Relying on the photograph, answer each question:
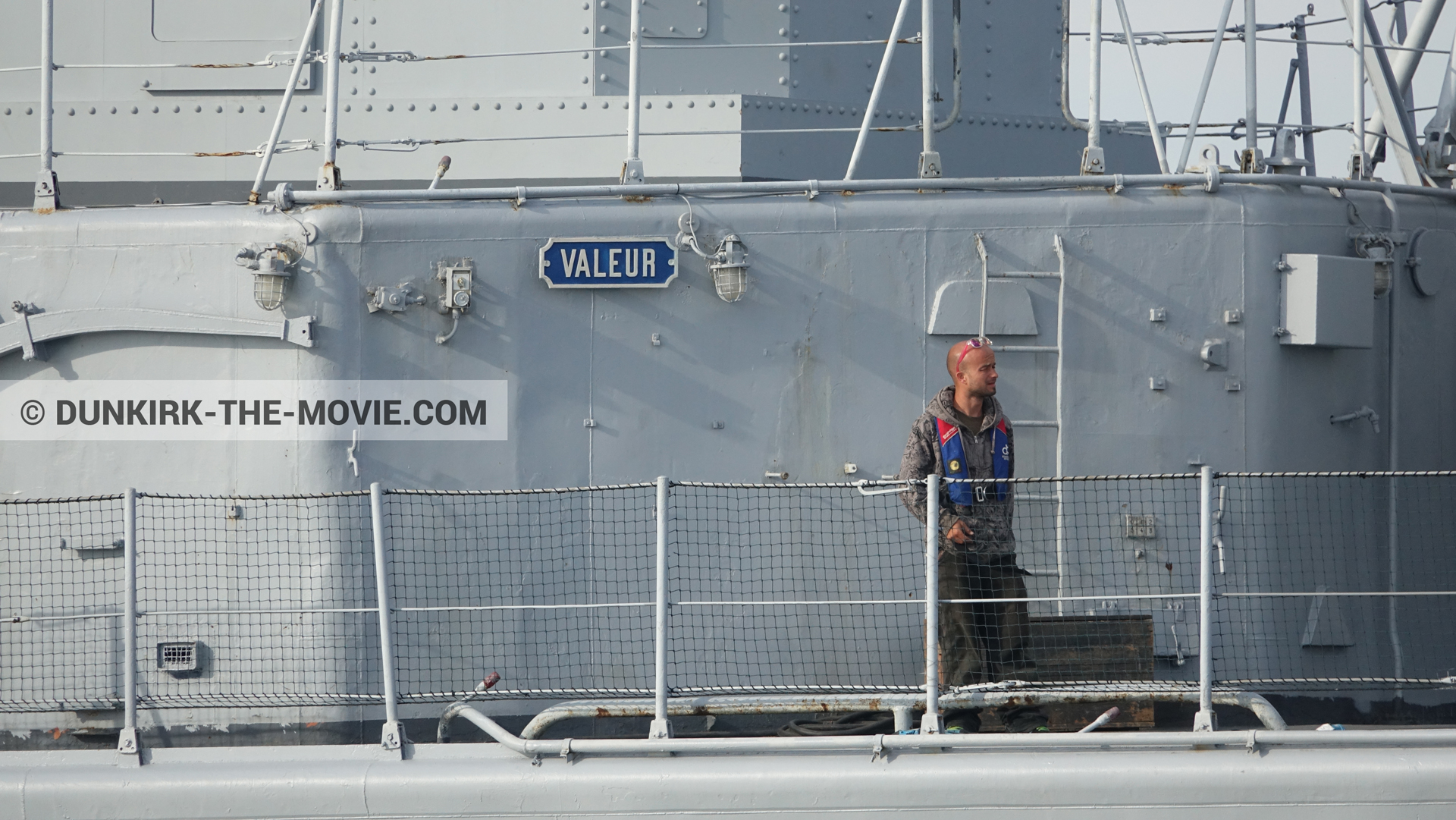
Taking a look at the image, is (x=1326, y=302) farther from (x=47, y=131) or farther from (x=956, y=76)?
(x=47, y=131)

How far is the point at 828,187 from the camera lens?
4.94 meters

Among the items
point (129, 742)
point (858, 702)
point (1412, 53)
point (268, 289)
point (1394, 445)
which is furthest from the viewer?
point (1412, 53)

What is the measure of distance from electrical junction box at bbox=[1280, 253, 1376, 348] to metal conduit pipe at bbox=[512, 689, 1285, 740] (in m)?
1.38

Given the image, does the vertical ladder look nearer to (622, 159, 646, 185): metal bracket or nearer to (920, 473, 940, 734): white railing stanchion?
(920, 473, 940, 734): white railing stanchion

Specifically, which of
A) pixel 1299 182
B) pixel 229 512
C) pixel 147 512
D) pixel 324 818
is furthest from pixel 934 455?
pixel 147 512

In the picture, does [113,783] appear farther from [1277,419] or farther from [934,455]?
[1277,419]

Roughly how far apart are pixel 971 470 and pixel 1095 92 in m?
1.61

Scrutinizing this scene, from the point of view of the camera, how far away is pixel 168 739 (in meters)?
4.90

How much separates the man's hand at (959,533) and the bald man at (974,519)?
0.03 meters

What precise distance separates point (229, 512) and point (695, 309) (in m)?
1.89

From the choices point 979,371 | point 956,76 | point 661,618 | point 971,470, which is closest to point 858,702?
point 661,618

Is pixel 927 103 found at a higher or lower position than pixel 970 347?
higher

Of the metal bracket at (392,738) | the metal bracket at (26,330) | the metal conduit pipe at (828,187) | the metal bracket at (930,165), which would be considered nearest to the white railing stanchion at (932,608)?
→ the metal conduit pipe at (828,187)

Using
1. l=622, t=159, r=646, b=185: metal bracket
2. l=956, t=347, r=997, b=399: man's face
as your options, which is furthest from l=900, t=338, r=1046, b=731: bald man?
l=622, t=159, r=646, b=185: metal bracket
